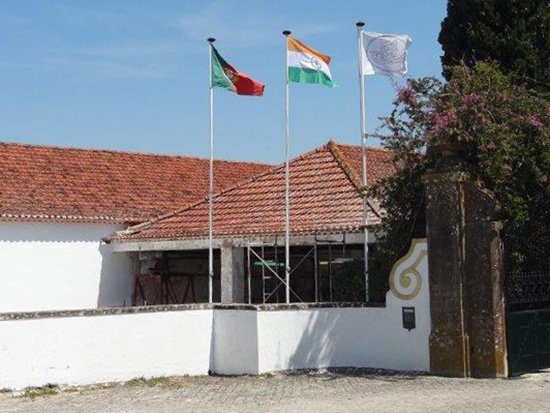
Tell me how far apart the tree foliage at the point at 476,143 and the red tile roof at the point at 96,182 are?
10.4m

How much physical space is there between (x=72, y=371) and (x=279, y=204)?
26.6ft

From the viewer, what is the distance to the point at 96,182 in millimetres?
25531

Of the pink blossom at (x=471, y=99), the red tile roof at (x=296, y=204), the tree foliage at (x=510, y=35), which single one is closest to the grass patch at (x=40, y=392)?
the red tile roof at (x=296, y=204)

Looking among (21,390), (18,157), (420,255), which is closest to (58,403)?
(21,390)

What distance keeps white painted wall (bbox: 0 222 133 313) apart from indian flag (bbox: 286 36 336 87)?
8743 mm

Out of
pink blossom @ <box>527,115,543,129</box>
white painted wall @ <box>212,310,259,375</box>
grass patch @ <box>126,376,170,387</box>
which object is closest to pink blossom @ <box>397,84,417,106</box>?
pink blossom @ <box>527,115,543,129</box>

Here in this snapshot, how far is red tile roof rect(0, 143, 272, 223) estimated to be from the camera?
2288cm

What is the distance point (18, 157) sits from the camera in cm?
2511

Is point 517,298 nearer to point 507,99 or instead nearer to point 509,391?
point 509,391

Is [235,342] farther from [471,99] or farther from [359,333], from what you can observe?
[471,99]

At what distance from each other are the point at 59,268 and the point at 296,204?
6.91 meters

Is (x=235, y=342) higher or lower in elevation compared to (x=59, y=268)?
lower

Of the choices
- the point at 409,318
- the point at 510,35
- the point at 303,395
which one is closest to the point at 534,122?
the point at 409,318

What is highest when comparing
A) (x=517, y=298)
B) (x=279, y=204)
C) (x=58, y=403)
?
(x=279, y=204)
